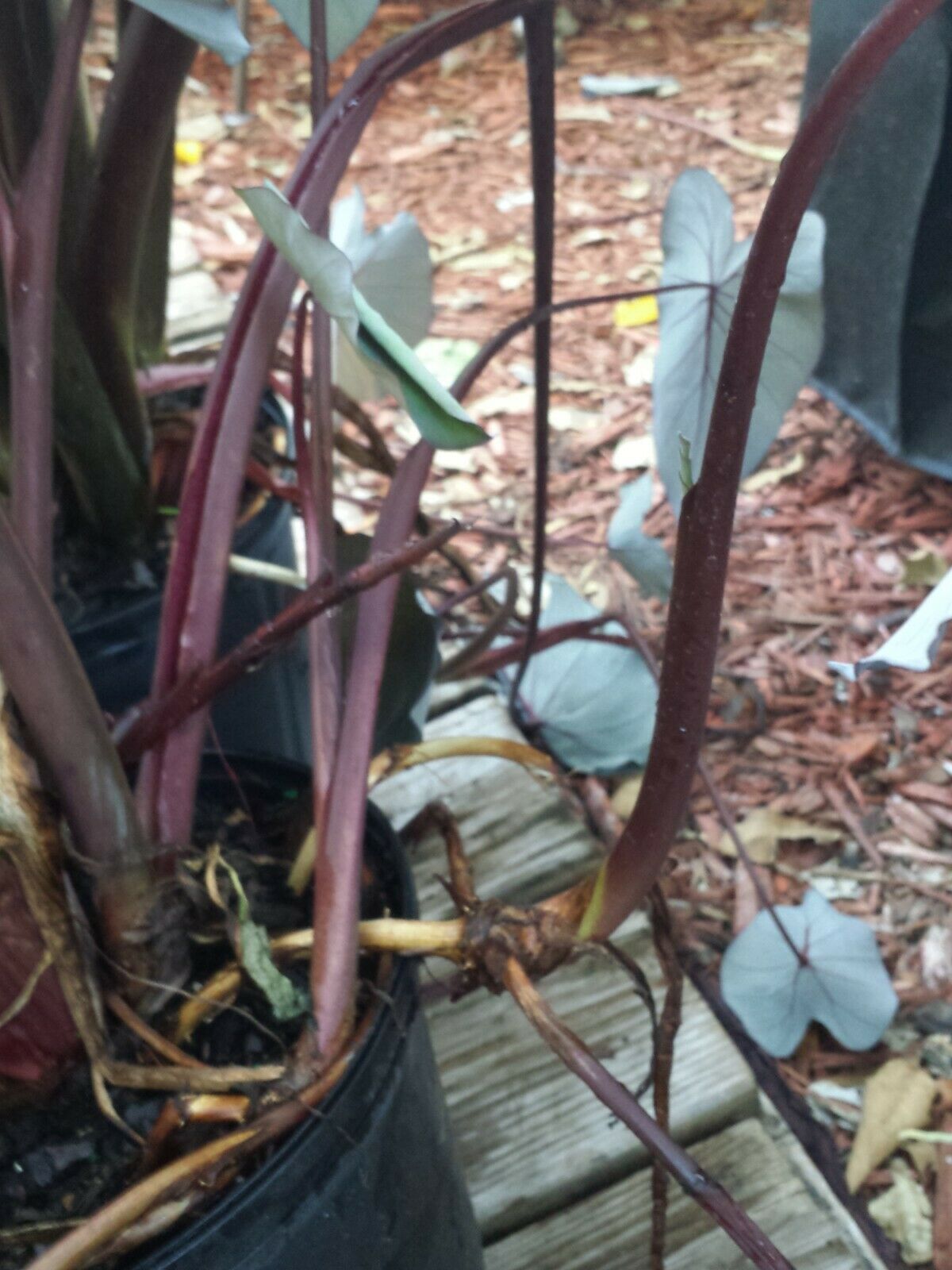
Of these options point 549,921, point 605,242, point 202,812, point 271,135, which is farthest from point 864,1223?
point 271,135

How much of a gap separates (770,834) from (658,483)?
21.4 inches

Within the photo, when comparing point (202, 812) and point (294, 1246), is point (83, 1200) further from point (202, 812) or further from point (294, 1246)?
point (202, 812)

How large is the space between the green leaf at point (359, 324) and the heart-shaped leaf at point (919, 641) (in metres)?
0.12

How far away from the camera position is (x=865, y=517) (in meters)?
1.18

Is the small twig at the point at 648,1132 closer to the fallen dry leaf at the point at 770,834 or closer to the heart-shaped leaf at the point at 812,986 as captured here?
the heart-shaped leaf at the point at 812,986

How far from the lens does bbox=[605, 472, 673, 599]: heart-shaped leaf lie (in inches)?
28.5

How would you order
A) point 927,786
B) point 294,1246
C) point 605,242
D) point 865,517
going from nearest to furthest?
point 294,1246
point 927,786
point 865,517
point 605,242

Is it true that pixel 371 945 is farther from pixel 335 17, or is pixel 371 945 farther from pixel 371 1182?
pixel 335 17

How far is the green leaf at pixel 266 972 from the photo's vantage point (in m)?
0.46

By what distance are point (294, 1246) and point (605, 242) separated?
1.61 metres

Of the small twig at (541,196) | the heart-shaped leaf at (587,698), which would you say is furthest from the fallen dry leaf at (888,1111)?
the small twig at (541,196)

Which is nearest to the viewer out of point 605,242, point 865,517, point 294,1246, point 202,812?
point 294,1246

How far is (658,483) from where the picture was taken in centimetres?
132

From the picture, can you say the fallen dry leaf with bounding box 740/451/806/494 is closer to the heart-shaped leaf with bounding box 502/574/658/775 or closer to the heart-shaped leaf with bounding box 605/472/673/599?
the heart-shaped leaf with bounding box 502/574/658/775
